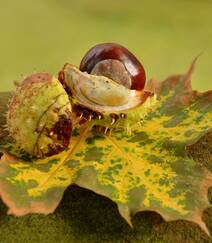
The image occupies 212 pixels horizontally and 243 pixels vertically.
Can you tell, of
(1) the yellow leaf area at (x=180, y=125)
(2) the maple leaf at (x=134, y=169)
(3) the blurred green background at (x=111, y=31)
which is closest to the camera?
(2) the maple leaf at (x=134, y=169)

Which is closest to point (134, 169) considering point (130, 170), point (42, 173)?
point (130, 170)

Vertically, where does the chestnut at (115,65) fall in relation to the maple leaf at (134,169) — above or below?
above

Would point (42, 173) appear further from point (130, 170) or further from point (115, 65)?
point (115, 65)

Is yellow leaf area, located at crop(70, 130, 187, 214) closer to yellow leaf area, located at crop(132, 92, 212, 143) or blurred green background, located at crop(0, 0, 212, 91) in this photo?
yellow leaf area, located at crop(132, 92, 212, 143)

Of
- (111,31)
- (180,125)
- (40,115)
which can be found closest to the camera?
(40,115)

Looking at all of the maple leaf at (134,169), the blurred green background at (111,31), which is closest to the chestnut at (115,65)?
the maple leaf at (134,169)

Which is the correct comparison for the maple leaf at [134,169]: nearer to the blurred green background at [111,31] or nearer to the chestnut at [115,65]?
the chestnut at [115,65]

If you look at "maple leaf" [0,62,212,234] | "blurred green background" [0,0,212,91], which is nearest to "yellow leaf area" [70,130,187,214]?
"maple leaf" [0,62,212,234]
